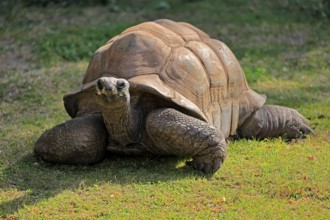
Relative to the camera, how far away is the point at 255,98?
583 centimetres

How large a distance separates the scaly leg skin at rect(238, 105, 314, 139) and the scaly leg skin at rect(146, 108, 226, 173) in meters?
1.04

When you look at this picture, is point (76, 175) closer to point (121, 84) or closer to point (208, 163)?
point (121, 84)

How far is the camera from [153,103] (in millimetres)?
5000

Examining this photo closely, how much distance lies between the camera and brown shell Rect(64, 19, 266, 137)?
4965 mm

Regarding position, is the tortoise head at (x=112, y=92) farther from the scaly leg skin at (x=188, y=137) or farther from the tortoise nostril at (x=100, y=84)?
the scaly leg skin at (x=188, y=137)

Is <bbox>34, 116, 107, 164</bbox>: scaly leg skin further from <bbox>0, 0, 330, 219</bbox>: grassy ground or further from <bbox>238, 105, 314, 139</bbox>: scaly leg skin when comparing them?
<bbox>238, 105, 314, 139</bbox>: scaly leg skin

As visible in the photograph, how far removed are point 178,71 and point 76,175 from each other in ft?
3.49

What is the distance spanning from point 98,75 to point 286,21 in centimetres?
611

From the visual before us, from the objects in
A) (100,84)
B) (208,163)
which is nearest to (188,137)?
(208,163)

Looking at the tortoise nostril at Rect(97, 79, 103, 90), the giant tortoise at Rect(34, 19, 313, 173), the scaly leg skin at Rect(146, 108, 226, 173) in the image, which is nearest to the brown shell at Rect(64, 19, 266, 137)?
the giant tortoise at Rect(34, 19, 313, 173)

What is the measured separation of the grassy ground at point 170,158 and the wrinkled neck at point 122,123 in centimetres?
21

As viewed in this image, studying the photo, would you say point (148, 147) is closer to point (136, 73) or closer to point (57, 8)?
point (136, 73)

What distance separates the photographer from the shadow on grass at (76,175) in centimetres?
450

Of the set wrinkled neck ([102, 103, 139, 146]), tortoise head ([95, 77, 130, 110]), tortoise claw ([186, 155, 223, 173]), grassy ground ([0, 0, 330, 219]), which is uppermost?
tortoise head ([95, 77, 130, 110])
